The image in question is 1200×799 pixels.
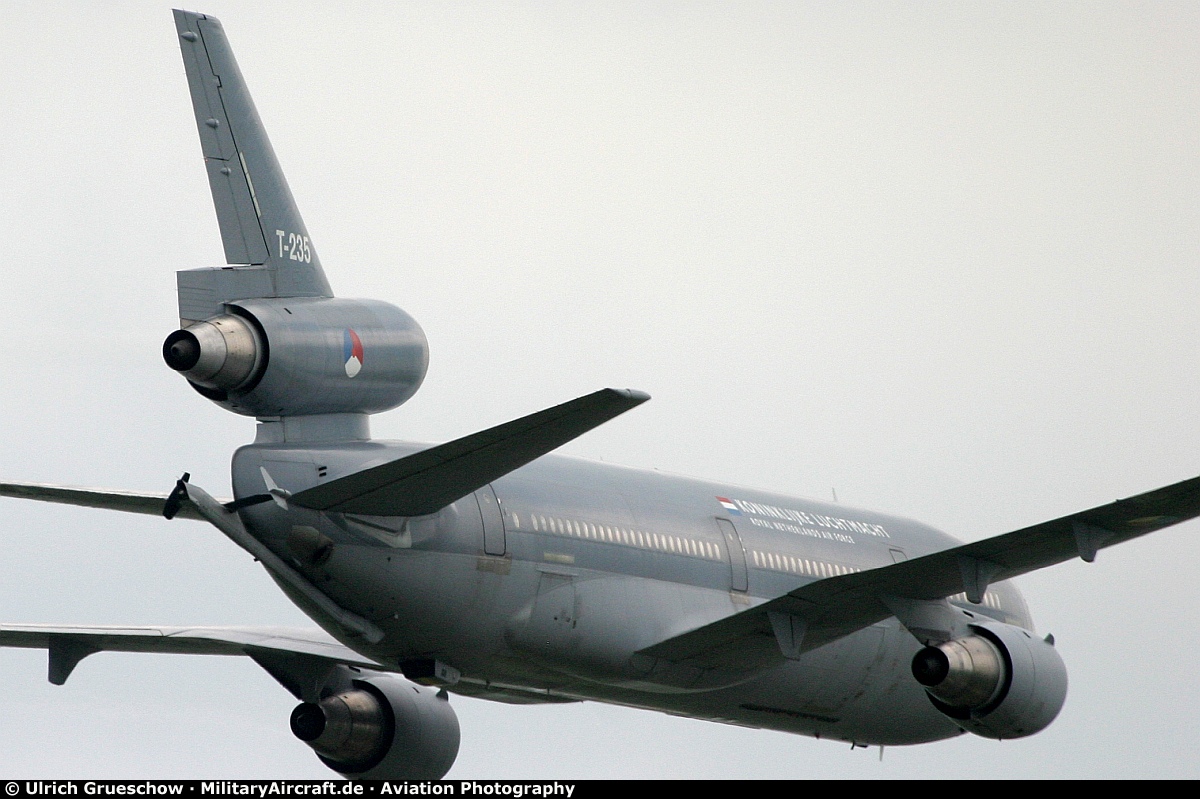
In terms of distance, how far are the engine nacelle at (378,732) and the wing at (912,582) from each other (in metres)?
5.99

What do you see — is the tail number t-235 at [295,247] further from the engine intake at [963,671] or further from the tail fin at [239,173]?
the engine intake at [963,671]

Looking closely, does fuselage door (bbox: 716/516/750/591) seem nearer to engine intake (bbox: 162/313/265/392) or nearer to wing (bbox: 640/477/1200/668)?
wing (bbox: 640/477/1200/668)

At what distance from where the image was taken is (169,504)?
21766 millimetres

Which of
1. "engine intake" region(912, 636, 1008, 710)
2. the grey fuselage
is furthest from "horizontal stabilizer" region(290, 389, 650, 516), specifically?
"engine intake" region(912, 636, 1008, 710)

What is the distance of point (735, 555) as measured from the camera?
28.6m

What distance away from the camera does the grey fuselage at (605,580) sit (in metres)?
23.4

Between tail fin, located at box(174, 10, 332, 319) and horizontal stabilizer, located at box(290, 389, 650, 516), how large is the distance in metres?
2.54

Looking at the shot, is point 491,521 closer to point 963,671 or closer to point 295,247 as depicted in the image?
point 295,247

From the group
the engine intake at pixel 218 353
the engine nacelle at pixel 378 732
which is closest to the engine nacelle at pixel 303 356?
the engine intake at pixel 218 353

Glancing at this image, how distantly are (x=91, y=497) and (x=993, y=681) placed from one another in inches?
486

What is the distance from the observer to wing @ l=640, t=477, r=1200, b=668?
78.1ft

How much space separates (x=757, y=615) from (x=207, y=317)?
8.46 metres

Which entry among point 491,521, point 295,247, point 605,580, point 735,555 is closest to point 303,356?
point 295,247
